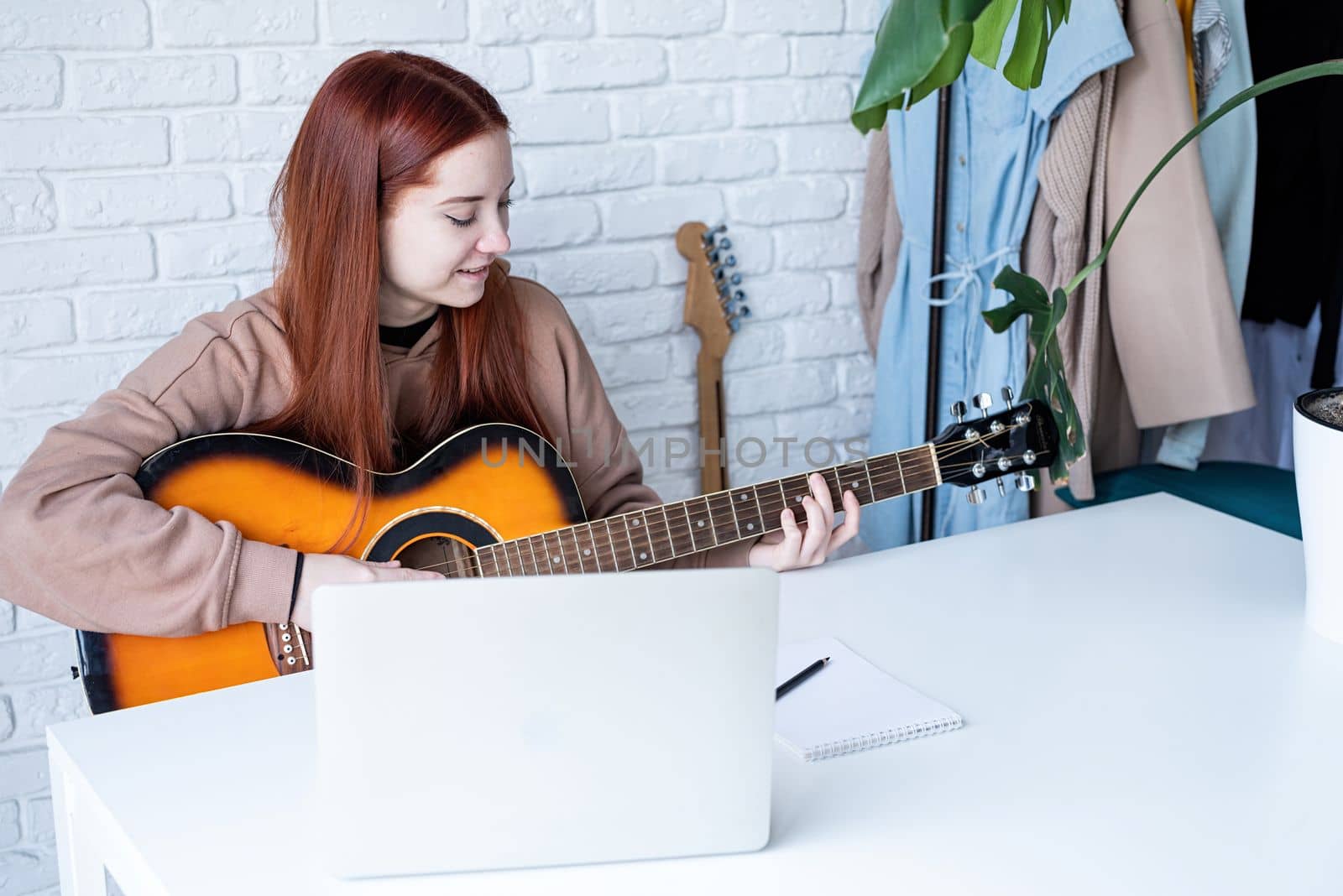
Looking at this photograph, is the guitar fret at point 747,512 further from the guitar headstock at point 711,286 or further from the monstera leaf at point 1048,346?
the guitar headstock at point 711,286

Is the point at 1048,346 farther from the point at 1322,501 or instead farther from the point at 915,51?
the point at 915,51

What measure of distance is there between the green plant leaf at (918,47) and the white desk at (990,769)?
20.5 inches

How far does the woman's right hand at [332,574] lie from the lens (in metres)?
1.38

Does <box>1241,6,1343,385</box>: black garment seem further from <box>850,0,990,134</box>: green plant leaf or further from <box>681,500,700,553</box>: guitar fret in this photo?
<box>850,0,990,134</box>: green plant leaf

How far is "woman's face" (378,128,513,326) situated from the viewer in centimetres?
152

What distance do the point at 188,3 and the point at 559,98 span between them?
56 cm

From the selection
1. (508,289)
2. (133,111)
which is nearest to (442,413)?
(508,289)

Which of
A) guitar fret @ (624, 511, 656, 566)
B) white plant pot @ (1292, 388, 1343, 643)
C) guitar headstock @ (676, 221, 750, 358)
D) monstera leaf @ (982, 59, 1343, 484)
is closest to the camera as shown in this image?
white plant pot @ (1292, 388, 1343, 643)

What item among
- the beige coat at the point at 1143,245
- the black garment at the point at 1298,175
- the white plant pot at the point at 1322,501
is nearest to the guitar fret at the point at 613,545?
the white plant pot at the point at 1322,501

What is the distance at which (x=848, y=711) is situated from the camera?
1.07 metres

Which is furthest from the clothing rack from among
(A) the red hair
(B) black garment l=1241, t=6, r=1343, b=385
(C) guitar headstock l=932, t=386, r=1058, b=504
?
(A) the red hair

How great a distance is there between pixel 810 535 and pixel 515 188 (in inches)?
34.7

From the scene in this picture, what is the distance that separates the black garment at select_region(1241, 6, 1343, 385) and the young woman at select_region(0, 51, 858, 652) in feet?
3.60

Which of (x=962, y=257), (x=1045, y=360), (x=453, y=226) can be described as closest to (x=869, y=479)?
(x=1045, y=360)
